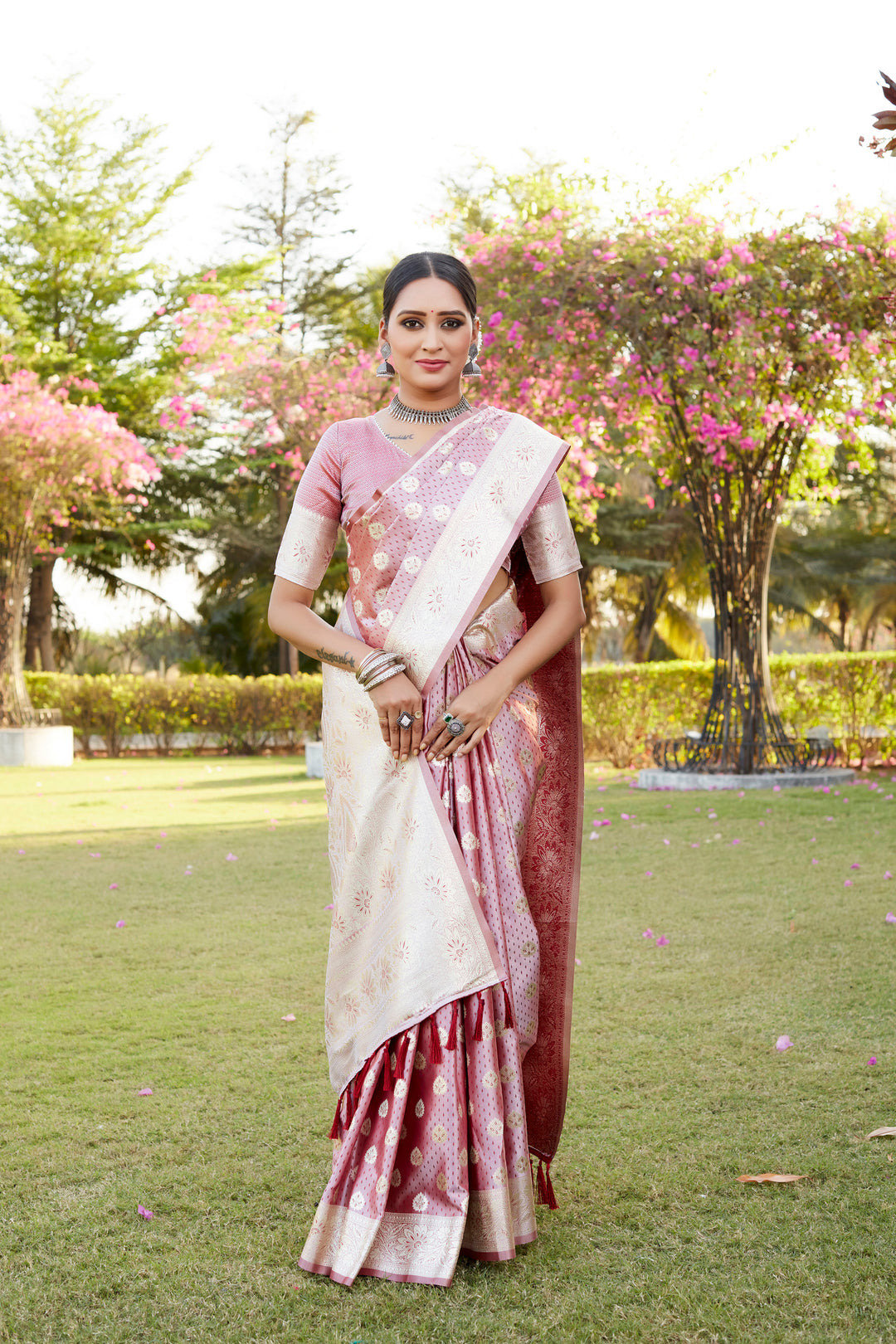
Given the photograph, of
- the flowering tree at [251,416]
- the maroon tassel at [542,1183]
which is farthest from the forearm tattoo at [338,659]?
the flowering tree at [251,416]

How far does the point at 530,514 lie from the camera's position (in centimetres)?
246

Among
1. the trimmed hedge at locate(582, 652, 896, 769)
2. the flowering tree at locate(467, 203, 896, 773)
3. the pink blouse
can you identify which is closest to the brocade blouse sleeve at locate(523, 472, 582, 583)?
the pink blouse

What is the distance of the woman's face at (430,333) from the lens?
243 cm

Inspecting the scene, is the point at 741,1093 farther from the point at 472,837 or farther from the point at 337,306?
the point at 337,306

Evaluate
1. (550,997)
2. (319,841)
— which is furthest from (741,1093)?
(319,841)

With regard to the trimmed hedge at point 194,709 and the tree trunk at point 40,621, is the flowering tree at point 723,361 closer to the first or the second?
the trimmed hedge at point 194,709

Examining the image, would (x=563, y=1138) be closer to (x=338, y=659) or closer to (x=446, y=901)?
(x=446, y=901)

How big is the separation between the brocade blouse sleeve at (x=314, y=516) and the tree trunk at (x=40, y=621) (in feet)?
79.7

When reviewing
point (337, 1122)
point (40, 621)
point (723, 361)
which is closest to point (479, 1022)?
point (337, 1122)

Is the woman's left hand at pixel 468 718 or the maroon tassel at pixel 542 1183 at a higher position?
the woman's left hand at pixel 468 718

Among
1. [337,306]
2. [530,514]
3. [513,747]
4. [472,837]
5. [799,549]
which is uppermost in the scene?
[337,306]

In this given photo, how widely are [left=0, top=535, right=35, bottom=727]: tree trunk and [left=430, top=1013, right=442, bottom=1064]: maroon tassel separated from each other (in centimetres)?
1549

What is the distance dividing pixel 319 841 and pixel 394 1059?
5690 mm

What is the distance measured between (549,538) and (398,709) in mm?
489
